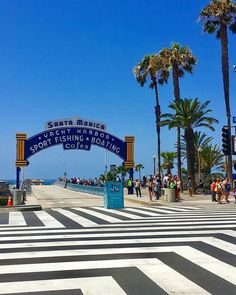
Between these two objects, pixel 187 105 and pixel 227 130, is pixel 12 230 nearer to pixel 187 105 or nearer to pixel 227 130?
pixel 227 130

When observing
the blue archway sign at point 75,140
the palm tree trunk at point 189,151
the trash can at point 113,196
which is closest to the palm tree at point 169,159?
the palm tree trunk at point 189,151

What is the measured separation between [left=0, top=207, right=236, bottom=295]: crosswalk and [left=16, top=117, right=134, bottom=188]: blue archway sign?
859 inches

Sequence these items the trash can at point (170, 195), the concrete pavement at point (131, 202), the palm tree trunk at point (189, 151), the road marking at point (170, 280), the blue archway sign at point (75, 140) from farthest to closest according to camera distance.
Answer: the palm tree trunk at point (189, 151) → the blue archway sign at point (75, 140) → the trash can at point (170, 195) → the concrete pavement at point (131, 202) → the road marking at point (170, 280)

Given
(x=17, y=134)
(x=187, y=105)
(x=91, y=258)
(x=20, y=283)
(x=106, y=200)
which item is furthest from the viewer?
(x=187, y=105)

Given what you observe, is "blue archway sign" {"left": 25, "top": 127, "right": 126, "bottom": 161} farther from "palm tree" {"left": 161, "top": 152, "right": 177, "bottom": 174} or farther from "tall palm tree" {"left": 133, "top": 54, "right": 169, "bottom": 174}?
"palm tree" {"left": 161, "top": 152, "right": 177, "bottom": 174}

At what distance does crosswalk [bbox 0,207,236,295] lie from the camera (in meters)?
7.36

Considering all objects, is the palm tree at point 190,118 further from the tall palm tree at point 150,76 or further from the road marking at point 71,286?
the road marking at point 71,286

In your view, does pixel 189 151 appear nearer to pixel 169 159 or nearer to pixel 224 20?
pixel 224 20

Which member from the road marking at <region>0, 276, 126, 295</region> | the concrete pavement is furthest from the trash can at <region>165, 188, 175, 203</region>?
the road marking at <region>0, 276, 126, 295</region>

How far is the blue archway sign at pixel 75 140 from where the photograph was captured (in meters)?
37.4

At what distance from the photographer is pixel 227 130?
2606 cm

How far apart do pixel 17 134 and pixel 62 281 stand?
3014 centimetres

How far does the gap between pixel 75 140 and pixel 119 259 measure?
2894 cm

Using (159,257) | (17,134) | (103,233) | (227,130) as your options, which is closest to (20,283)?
(159,257)
